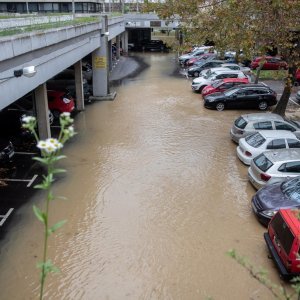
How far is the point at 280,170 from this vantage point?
38.1ft

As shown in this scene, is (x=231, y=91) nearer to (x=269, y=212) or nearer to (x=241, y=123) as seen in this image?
(x=241, y=123)

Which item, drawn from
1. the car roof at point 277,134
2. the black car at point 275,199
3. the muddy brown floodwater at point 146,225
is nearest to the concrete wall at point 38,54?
the muddy brown floodwater at point 146,225

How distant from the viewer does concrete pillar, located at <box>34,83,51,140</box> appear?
1488 cm

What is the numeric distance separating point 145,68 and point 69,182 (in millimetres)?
26413

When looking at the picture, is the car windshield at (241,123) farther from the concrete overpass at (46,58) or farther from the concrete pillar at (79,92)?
the concrete pillar at (79,92)

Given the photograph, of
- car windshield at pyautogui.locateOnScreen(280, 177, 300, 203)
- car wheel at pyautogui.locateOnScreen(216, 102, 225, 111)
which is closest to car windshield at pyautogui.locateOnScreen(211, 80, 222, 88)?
car wheel at pyautogui.locateOnScreen(216, 102, 225, 111)

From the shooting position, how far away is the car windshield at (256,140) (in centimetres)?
1386

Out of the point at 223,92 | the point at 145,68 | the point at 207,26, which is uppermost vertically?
the point at 207,26

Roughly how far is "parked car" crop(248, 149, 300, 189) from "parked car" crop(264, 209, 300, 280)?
116 inches

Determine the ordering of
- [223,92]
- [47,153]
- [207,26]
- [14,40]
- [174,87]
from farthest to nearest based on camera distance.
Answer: [174,87] < [223,92] < [207,26] < [14,40] < [47,153]

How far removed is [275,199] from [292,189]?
0.52 metres

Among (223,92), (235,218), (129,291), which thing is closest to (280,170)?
(235,218)

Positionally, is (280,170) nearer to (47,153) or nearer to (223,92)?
(47,153)

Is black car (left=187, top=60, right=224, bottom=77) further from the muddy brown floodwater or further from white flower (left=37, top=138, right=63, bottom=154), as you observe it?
white flower (left=37, top=138, right=63, bottom=154)
